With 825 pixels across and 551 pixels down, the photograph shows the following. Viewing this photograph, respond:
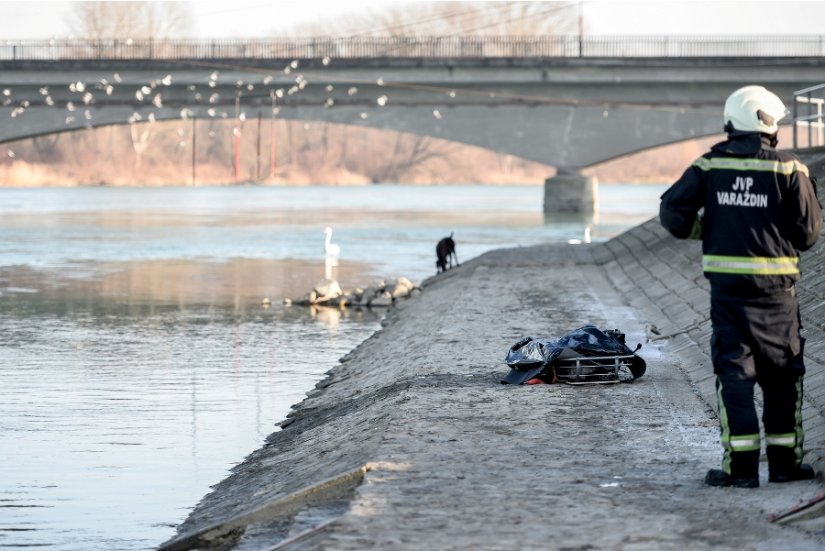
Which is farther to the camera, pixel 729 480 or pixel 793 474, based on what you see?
pixel 793 474

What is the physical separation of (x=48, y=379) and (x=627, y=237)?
17920mm

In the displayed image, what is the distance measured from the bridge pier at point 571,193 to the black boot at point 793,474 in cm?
6975

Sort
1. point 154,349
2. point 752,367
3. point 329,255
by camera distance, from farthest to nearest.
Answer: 1. point 329,255
2. point 154,349
3. point 752,367

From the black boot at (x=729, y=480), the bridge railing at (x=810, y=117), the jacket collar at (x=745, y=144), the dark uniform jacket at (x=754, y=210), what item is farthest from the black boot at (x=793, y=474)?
the bridge railing at (x=810, y=117)

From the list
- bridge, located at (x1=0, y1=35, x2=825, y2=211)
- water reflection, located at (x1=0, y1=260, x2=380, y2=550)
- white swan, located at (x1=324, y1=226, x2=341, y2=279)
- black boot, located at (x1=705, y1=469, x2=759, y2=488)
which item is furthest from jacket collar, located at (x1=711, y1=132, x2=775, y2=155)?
bridge, located at (x1=0, y1=35, x2=825, y2=211)

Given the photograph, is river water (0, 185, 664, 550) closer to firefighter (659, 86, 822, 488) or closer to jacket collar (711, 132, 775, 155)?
firefighter (659, 86, 822, 488)

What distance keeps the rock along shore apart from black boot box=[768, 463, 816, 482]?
0.07 m

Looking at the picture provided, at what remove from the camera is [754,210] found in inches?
365

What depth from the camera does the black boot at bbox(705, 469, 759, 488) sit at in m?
9.27

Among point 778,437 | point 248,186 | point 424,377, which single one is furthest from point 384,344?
point 248,186

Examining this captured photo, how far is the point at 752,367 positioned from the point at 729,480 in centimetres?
64

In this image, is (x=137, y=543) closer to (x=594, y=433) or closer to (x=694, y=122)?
(x=594, y=433)

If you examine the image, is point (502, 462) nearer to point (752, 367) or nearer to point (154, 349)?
point (752, 367)

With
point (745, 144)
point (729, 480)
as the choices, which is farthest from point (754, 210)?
point (729, 480)
